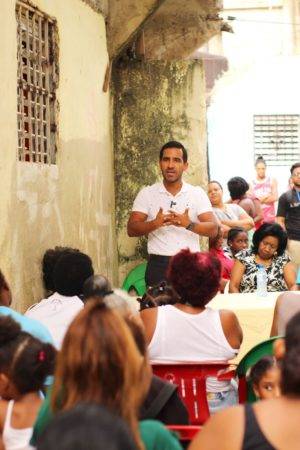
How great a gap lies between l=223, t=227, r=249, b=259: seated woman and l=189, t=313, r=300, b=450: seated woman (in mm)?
7057

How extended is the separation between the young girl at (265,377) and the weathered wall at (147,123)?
19.7 feet

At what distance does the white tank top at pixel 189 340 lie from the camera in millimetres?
5199

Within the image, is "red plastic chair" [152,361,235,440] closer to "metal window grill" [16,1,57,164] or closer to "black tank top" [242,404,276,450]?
"black tank top" [242,404,276,450]

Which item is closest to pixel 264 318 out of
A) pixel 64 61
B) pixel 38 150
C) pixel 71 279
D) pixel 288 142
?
pixel 71 279

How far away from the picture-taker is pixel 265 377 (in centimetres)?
498

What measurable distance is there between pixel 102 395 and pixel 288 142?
1866 cm

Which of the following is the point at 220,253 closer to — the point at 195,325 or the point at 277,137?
the point at 195,325

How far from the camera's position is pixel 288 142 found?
21375 millimetres

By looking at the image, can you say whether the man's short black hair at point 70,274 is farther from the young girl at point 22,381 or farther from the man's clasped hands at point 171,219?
the young girl at point 22,381

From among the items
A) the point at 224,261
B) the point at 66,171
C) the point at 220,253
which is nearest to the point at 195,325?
the point at 66,171

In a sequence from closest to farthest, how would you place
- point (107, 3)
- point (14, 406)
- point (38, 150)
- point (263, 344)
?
point (14, 406) < point (263, 344) < point (38, 150) < point (107, 3)

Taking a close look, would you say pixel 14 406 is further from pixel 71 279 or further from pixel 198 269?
pixel 71 279

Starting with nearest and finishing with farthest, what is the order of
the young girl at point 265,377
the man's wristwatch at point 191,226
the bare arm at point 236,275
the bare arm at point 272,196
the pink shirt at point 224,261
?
the young girl at point 265,377
the man's wristwatch at point 191,226
the bare arm at point 236,275
the pink shirt at point 224,261
the bare arm at point 272,196

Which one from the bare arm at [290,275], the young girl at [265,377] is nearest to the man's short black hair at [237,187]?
the bare arm at [290,275]
